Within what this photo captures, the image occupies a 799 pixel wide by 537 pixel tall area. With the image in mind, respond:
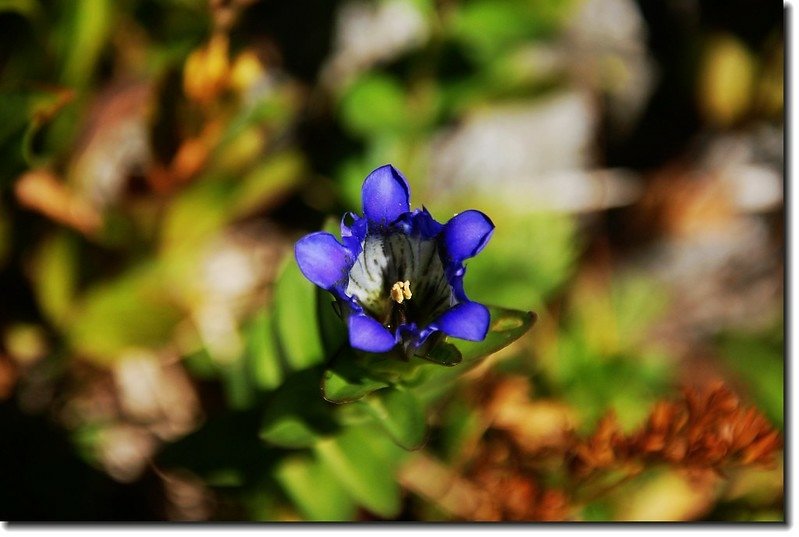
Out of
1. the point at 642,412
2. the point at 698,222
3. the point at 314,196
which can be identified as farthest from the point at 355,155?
the point at 698,222

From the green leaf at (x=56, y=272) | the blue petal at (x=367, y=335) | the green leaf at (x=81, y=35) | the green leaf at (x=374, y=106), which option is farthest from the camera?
the green leaf at (x=374, y=106)

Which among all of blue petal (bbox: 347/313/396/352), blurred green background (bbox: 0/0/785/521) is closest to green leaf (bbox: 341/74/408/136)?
blurred green background (bbox: 0/0/785/521)

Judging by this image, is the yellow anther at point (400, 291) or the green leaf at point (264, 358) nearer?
the yellow anther at point (400, 291)

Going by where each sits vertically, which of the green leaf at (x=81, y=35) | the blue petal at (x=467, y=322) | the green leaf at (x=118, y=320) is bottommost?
the blue petal at (x=467, y=322)

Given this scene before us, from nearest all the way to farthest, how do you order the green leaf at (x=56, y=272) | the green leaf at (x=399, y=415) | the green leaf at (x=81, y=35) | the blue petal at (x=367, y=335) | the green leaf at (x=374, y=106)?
the blue petal at (x=367, y=335)
the green leaf at (x=399, y=415)
the green leaf at (x=81, y=35)
the green leaf at (x=56, y=272)
the green leaf at (x=374, y=106)

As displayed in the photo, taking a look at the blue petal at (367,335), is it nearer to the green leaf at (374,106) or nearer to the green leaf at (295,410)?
the green leaf at (295,410)

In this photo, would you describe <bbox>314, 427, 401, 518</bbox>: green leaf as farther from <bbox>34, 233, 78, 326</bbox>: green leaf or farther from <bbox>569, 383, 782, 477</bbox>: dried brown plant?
<bbox>34, 233, 78, 326</bbox>: green leaf

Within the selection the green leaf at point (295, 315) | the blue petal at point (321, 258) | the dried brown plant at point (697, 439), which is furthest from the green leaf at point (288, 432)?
the dried brown plant at point (697, 439)

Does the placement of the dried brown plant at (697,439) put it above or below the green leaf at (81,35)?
below
